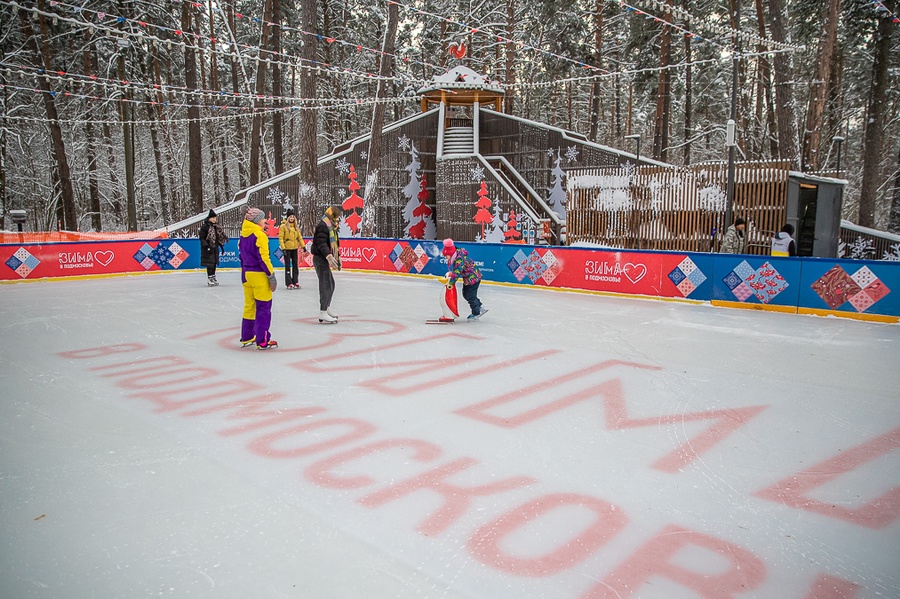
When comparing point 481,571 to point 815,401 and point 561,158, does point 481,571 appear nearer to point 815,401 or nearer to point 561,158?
point 815,401

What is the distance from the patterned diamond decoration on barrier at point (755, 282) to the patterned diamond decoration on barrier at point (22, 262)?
16717 mm

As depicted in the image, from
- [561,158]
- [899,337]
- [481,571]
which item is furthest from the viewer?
[561,158]

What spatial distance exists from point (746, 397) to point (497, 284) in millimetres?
9960

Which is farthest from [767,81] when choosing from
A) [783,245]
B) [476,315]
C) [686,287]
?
[476,315]

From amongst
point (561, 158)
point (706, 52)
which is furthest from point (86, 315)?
point (706, 52)

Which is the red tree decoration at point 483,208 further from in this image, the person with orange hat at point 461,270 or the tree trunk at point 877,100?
the person with orange hat at point 461,270

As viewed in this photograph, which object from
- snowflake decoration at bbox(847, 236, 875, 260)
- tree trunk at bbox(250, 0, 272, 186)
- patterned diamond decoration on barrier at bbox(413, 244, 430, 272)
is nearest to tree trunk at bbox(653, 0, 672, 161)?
snowflake decoration at bbox(847, 236, 875, 260)

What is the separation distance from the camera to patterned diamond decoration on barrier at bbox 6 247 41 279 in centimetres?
1509

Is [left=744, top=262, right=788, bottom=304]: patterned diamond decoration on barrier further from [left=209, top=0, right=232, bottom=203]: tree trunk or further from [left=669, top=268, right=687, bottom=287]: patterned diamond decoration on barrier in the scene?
[left=209, top=0, right=232, bottom=203]: tree trunk

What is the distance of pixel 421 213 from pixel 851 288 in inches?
776

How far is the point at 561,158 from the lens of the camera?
81.6 ft

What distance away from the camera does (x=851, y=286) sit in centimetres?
1051

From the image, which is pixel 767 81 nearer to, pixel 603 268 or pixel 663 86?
pixel 663 86

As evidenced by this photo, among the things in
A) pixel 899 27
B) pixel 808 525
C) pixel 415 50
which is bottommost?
pixel 808 525
